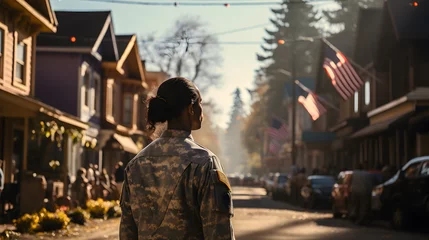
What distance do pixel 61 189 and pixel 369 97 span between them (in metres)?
21.0

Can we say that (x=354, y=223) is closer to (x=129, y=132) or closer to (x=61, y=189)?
(x=61, y=189)

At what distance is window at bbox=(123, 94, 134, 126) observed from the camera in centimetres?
4728

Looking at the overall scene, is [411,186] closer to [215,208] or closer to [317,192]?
[317,192]

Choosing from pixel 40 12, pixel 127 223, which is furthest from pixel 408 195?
pixel 127 223

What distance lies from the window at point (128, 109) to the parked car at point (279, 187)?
8962 millimetres

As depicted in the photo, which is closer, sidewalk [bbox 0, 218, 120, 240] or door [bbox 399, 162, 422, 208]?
sidewalk [bbox 0, 218, 120, 240]

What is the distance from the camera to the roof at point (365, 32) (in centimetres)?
4388

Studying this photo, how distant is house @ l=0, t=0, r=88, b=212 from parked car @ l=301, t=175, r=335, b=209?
11645 mm

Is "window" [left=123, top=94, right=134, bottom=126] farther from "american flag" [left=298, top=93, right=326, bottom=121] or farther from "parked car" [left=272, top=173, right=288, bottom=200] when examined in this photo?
"american flag" [left=298, top=93, right=326, bottom=121]

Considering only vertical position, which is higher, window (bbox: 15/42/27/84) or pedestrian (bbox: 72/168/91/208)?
window (bbox: 15/42/27/84)

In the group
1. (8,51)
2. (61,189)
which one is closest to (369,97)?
(61,189)

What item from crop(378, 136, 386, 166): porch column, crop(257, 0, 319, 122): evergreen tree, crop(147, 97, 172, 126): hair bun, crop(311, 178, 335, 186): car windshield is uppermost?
crop(257, 0, 319, 122): evergreen tree

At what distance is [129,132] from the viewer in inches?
1813

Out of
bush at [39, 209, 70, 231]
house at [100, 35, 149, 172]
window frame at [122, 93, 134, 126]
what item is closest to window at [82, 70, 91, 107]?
house at [100, 35, 149, 172]
